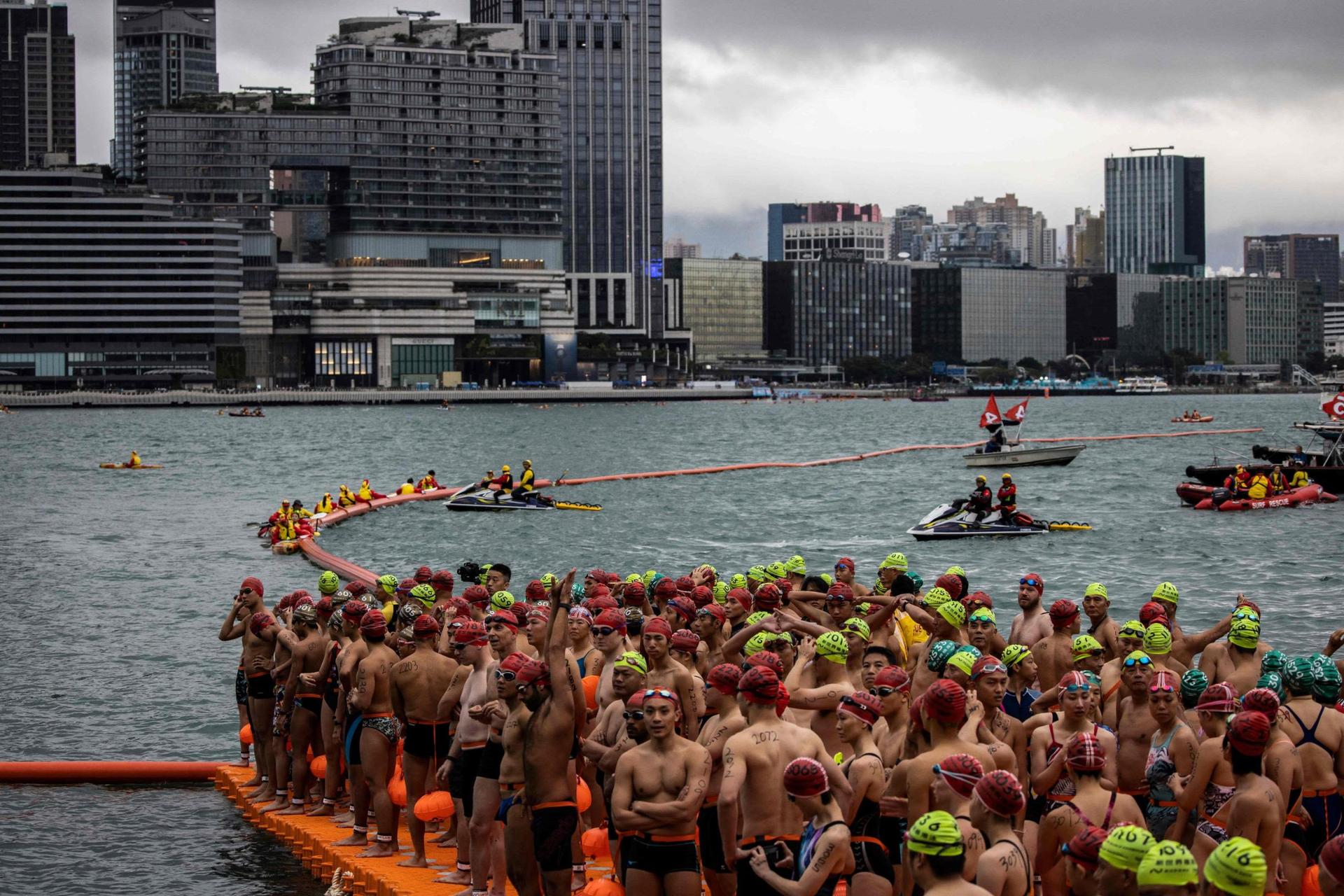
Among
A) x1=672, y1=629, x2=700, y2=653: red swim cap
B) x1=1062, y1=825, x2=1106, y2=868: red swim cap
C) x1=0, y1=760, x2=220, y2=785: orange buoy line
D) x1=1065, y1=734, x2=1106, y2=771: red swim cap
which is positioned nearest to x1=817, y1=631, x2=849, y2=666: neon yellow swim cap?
x1=672, y1=629, x2=700, y2=653: red swim cap

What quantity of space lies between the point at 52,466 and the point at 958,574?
8525 centimetres

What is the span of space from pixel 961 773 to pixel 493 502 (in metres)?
47.7

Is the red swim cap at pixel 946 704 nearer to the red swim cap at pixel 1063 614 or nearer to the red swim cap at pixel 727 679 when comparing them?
the red swim cap at pixel 727 679

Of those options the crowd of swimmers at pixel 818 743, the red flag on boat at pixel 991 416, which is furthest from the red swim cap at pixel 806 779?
the red flag on boat at pixel 991 416

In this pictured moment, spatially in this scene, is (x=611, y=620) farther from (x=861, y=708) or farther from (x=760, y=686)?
(x=760, y=686)

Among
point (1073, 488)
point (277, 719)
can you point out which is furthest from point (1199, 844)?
point (1073, 488)

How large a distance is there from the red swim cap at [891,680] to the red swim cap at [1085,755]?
1.53 m

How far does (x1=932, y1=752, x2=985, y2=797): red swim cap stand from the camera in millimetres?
9062

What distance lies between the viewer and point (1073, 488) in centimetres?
7456

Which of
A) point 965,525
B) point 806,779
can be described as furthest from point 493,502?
point 806,779

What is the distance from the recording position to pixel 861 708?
412 inches

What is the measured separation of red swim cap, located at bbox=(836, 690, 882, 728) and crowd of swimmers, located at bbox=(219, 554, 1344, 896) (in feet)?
0.06

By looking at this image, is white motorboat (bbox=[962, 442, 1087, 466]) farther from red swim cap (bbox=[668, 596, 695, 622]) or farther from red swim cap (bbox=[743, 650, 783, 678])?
red swim cap (bbox=[743, 650, 783, 678])

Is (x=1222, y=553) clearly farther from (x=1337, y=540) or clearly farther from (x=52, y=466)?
(x=52, y=466)
